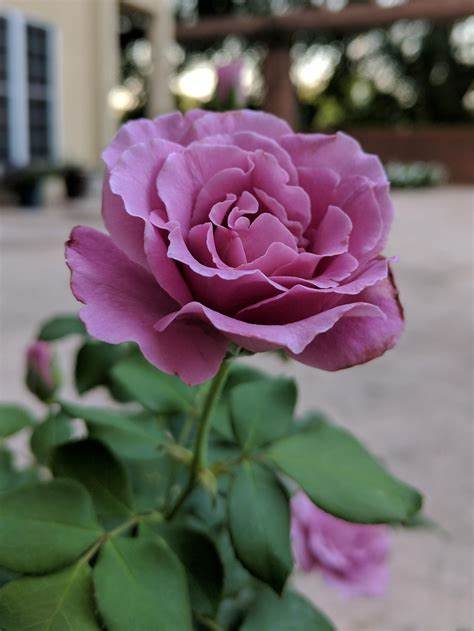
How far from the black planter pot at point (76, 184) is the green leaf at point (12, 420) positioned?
573 centimetres

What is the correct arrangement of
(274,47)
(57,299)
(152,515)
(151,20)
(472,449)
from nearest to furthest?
(152,515) → (472,449) → (57,299) → (151,20) → (274,47)

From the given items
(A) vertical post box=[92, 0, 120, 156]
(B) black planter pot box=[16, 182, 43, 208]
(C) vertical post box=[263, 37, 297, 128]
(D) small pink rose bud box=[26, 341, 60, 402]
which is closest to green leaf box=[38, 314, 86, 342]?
(D) small pink rose bud box=[26, 341, 60, 402]

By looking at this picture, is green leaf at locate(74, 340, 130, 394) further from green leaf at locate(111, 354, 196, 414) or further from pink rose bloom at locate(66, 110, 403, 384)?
pink rose bloom at locate(66, 110, 403, 384)

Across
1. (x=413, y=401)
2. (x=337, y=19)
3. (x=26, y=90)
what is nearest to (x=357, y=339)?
(x=413, y=401)

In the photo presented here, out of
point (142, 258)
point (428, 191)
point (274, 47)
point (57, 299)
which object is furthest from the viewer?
point (428, 191)

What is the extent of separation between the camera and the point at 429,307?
2990 millimetres

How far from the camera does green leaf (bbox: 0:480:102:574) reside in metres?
0.33

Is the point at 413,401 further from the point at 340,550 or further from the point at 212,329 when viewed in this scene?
the point at 212,329

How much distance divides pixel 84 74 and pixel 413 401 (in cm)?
535

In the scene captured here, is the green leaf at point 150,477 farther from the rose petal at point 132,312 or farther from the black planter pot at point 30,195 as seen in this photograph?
the black planter pot at point 30,195

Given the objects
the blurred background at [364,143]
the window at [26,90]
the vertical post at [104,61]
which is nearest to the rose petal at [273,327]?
the blurred background at [364,143]

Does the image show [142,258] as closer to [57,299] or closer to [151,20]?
[57,299]

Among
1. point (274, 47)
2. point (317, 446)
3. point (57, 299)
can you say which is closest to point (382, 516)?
point (317, 446)

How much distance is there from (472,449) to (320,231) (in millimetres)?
1411
